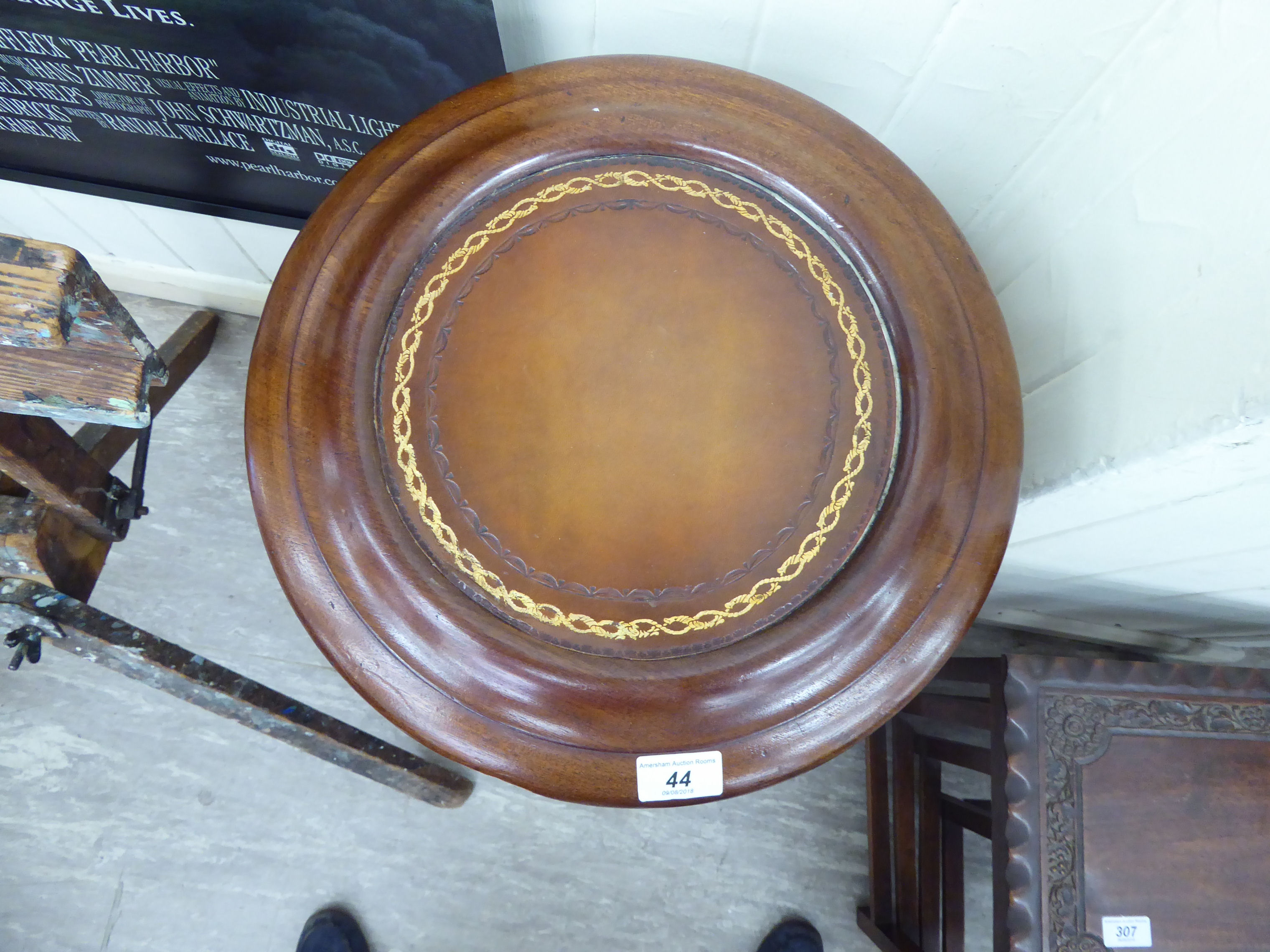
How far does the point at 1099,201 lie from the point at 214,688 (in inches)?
46.3

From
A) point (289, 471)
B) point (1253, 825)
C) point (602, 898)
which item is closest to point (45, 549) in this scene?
point (289, 471)

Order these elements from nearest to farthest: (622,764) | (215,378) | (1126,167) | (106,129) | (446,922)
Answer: (622,764) → (1126,167) → (106,129) → (446,922) → (215,378)

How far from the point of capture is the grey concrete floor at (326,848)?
1237 millimetres

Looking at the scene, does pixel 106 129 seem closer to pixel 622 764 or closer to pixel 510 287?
pixel 510 287

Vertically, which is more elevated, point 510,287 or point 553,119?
point 553,119

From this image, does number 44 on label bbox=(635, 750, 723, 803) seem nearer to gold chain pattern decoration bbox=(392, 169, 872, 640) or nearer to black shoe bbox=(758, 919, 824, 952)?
gold chain pattern decoration bbox=(392, 169, 872, 640)

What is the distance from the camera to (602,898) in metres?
1.25

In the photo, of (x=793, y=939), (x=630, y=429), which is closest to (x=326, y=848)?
(x=793, y=939)

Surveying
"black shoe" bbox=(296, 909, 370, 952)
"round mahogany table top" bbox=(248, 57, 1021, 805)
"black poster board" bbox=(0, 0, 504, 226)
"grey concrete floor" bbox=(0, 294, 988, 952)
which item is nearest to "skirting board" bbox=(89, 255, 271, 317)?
"black poster board" bbox=(0, 0, 504, 226)

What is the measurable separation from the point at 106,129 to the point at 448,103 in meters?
0.64

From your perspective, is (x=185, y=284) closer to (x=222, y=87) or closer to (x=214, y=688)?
(x=222, y=87)

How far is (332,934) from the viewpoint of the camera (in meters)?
1.17

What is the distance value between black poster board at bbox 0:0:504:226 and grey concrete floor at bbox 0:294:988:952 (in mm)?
783

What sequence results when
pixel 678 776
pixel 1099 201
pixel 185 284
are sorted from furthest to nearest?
pixel 185 284 < pixel 1099 201 < pixel 678 776
